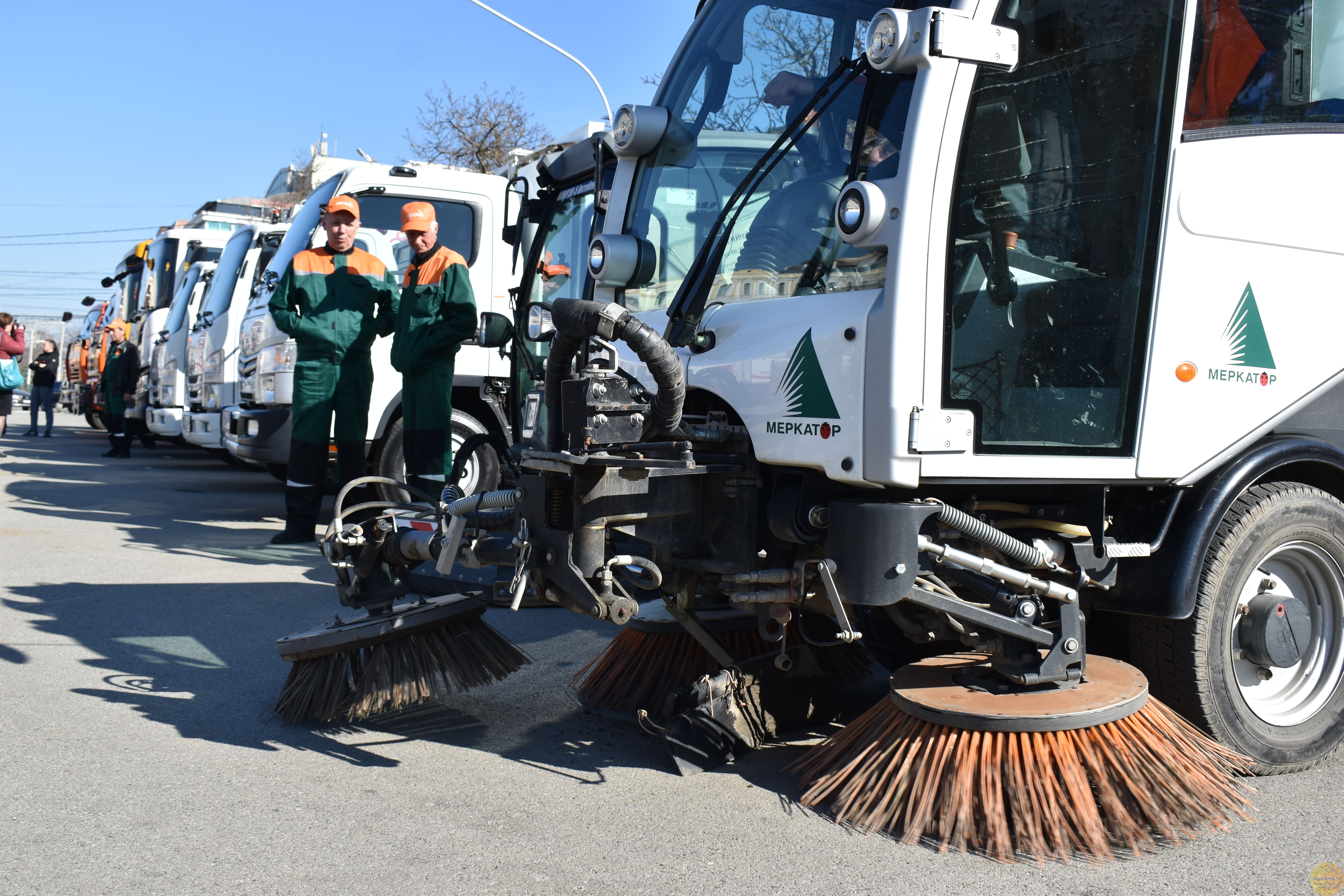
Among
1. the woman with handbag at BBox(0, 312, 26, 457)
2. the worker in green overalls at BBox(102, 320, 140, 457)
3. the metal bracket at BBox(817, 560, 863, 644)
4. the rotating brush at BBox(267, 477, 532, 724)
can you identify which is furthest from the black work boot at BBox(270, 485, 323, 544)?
the worker in green overalls at BBox(102, 320, 140, 457)

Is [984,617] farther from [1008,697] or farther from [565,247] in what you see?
[565,247]

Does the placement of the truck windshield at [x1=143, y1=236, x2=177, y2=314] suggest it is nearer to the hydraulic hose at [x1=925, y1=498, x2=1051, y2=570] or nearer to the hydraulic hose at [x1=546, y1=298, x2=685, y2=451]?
the hydraulic hose at [x1=546, y1=298, x2=685, y2=451]

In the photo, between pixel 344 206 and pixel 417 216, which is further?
pixel 344 206

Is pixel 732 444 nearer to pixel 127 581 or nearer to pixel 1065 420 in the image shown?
pixel 1065 420

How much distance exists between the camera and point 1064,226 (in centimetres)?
310

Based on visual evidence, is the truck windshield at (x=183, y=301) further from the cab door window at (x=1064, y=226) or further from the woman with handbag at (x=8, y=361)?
the cab door window at (x=1064, y=226)

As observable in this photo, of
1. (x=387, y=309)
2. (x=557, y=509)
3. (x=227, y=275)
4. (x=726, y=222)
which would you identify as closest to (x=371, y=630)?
(x=557, y=509)

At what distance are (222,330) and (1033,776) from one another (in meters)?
9.56

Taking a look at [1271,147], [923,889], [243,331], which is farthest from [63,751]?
[243,331]

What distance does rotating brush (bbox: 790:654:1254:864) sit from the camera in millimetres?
2857

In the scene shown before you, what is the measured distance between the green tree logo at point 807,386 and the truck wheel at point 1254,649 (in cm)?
135

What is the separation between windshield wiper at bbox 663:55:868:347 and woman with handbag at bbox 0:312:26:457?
13.0 m

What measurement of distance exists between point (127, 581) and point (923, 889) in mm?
5147

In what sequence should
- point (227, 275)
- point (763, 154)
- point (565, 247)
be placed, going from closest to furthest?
point (763, 154) < point (565, 247) < point (227, 275)
